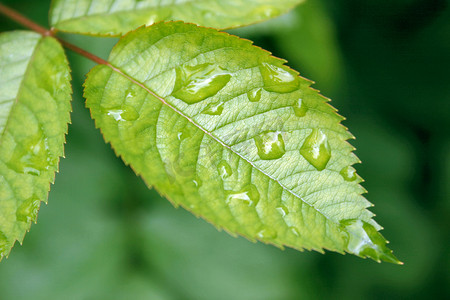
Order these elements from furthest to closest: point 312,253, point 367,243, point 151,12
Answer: point 312,253
point 151,12
point 367,243

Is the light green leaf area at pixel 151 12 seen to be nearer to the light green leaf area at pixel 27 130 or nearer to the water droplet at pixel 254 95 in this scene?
the light green leaf area at pixel 27 130

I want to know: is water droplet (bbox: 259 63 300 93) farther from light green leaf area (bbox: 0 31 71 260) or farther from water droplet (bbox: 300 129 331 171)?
light green leaf area (bbox: 0 31 71 260)

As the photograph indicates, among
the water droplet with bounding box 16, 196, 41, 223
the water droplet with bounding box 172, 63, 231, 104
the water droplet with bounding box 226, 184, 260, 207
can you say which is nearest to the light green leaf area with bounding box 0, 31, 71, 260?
the water droplet with bounding box 16, 196, 41, 223

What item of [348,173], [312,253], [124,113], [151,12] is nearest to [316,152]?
[348,173]

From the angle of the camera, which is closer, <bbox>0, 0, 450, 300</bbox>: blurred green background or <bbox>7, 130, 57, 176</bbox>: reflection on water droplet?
<bbox>7, 130, 57, 176</bbox>: reflection on water droplet

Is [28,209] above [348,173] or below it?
below

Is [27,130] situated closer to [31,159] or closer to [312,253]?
[31,159]
